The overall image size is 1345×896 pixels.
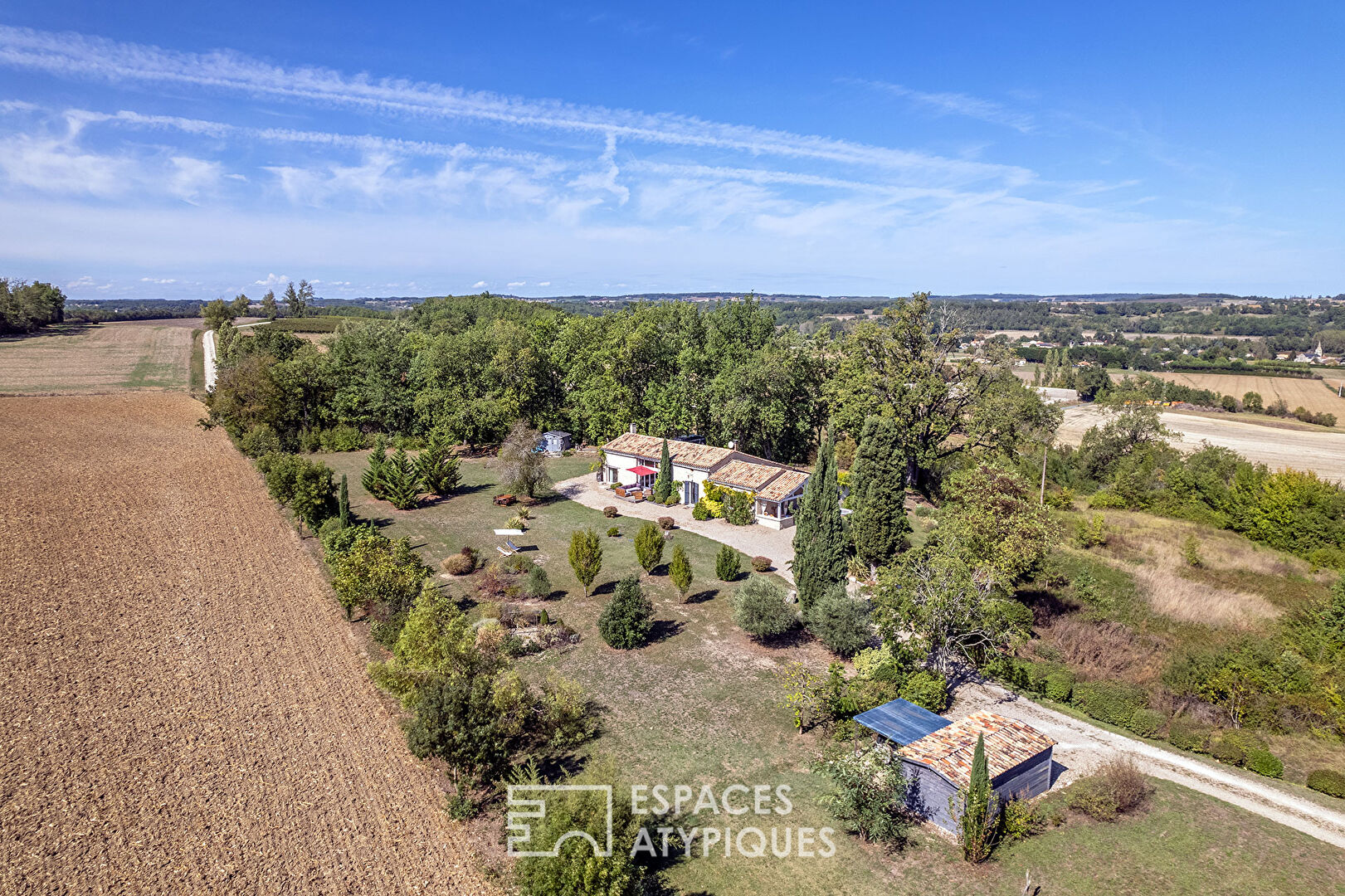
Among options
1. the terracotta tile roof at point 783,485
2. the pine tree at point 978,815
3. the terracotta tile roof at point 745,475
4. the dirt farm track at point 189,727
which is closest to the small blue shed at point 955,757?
the pine tree at point 978,815

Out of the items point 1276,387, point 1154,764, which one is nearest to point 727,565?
point 1154,764

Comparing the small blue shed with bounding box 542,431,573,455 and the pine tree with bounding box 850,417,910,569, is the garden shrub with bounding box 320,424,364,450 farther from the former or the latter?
the pine tree with bounding box 850,417,910,569

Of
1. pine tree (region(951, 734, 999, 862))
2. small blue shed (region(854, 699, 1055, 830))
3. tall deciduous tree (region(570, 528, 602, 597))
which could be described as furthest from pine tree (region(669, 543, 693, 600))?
pine tree (region(951, 734, 999, 862))

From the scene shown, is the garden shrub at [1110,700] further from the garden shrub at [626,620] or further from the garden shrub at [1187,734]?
the garden shrub at [626,620]

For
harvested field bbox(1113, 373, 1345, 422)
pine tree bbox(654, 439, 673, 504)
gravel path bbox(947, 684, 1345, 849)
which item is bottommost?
gravel path bbox(947, 684, 1345, 849)

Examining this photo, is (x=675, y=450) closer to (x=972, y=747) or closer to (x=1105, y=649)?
(x=1105, y=649)

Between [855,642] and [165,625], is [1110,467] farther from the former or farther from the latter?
[165,625]
